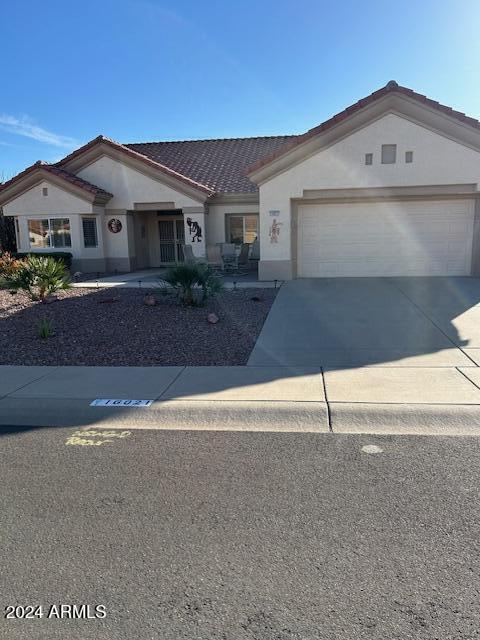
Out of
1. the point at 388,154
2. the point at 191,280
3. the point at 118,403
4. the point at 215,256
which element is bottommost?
the point at 118,403

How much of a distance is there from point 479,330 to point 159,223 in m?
17.1

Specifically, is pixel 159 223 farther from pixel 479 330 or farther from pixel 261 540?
pixel 261 540

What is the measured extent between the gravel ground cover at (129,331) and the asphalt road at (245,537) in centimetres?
299

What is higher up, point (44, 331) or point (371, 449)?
point (44, 331)

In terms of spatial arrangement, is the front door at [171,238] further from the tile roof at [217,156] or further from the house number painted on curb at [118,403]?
the house number painted on curb at [118,403]

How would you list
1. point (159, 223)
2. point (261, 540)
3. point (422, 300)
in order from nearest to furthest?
point (261, 540) → point (422, 300) → point (159, 223)

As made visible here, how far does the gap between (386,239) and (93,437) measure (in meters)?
13.0

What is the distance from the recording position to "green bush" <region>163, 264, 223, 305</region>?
10477 mm

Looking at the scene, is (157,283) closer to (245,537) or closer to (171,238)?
(171,238)

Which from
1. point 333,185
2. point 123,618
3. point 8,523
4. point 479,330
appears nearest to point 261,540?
point 123,618

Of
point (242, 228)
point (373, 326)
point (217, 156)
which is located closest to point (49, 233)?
point (242, 228)

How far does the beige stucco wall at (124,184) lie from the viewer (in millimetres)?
20203

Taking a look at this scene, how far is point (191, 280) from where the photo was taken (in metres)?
10.5

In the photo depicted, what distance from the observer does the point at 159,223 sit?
23172mm
